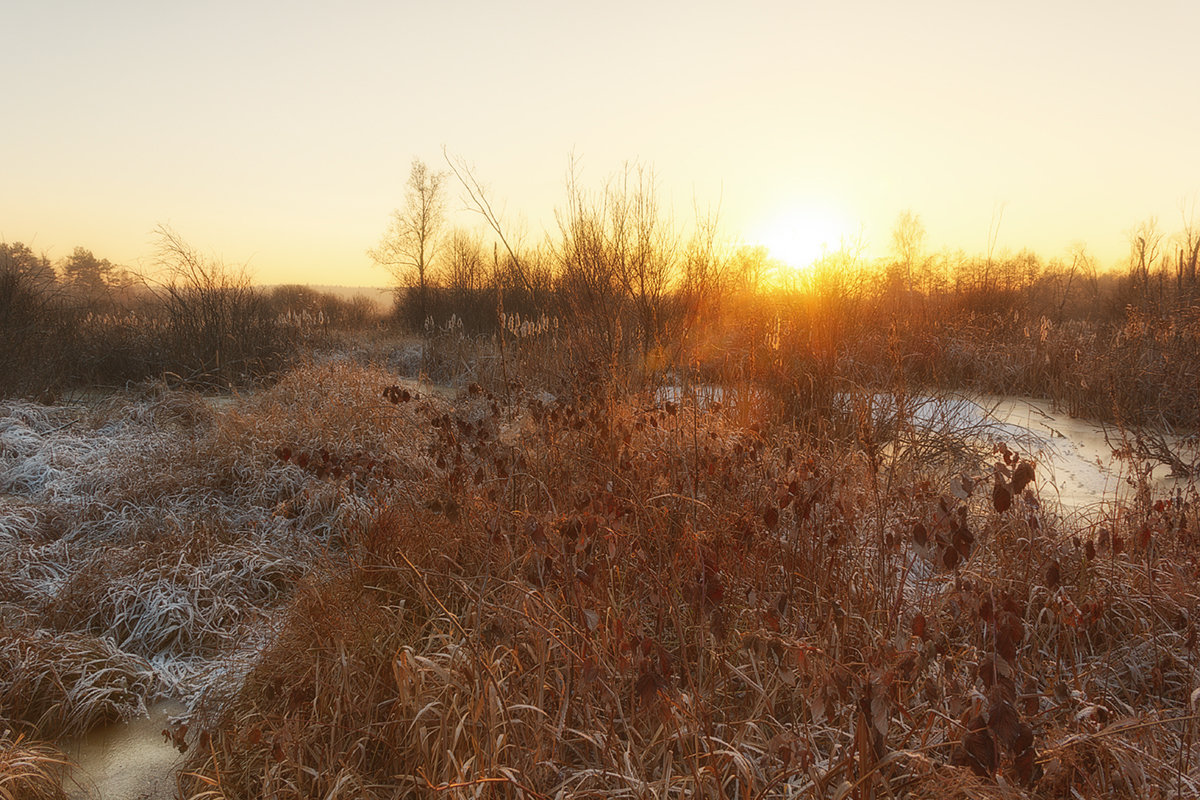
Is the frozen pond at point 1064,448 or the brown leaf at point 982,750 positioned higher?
the brown leaf at point 982,750

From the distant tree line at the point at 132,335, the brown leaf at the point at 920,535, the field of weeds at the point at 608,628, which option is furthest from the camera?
the distant tree line at the point at 132,335

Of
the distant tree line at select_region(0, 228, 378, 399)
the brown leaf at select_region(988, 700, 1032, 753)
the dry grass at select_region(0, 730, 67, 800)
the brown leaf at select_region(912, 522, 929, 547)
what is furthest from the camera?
the distant tree line at select_region(0, 228, 378, 399)

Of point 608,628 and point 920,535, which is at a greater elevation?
point 920,535

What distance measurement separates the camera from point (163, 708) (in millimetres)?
2879

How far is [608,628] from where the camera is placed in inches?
90.7

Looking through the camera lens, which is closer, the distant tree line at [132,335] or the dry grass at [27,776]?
the dry grass at [27,776]

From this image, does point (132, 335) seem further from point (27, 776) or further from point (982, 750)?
point (982, 750)

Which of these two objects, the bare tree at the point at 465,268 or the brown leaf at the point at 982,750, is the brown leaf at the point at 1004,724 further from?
the bare tree at the point at 465,268

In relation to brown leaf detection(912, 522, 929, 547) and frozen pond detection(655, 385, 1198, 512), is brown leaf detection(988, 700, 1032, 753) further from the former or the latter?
frozen pond detection(655, 385, 1198, 512)

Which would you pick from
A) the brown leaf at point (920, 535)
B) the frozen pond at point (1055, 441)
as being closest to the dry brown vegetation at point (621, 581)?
the brown leaf at point (920, 535)

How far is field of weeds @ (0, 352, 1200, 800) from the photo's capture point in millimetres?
1543

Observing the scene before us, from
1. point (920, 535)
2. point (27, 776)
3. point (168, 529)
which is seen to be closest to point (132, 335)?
point (168, 529)

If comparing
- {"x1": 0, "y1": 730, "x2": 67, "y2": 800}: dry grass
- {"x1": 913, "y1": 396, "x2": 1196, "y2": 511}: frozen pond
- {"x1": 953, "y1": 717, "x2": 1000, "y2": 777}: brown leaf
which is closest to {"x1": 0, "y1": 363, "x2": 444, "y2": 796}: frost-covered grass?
{"x1": 0, "y1": 730, "x2": 67, "y2": 800}: dry grass

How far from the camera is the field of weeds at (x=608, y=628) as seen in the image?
1.54 metres
